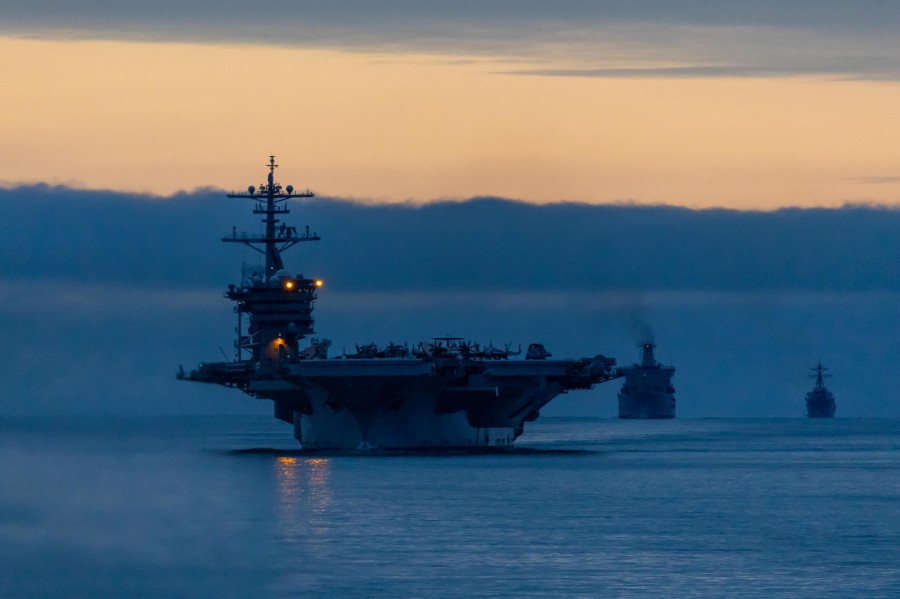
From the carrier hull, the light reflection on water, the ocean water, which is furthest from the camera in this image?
the carrier hull

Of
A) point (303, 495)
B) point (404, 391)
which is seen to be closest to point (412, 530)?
point (303, 495)

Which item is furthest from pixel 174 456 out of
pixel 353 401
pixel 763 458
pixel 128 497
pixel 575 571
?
pixel 763 458

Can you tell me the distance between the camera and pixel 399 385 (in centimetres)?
6569

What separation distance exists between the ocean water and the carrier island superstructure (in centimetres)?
213

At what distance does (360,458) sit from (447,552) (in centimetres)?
3783

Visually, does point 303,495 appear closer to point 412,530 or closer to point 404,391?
point 412,530

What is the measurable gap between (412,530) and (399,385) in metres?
23.9

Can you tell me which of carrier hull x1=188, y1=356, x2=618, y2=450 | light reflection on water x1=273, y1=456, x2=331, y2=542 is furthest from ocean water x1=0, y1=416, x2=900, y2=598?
carrier hull x1=188, y1=356, x2=618, y2=450

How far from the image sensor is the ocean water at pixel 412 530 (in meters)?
30.8

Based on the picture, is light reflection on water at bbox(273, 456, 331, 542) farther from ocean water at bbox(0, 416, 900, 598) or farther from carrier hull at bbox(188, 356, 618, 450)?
carrier hull at bbox(188, 356, 618, 450)

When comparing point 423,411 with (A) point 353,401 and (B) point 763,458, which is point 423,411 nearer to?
(A) point 353,401

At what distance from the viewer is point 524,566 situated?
34469mm

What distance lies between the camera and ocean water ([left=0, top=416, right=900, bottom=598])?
30812mm

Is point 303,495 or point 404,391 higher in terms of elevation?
point 404,391
